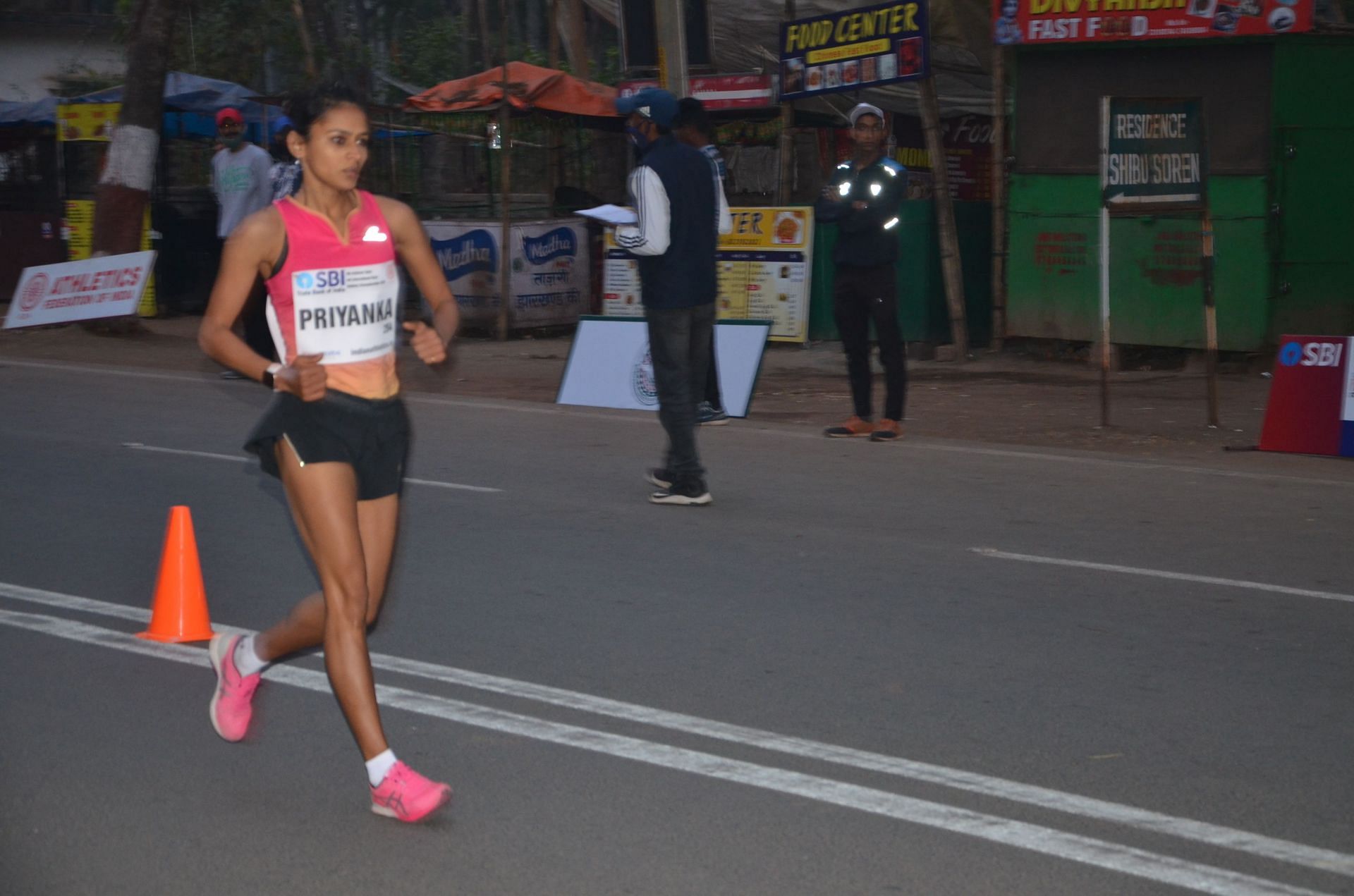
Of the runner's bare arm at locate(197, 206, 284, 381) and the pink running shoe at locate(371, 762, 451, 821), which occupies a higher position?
the runner's bare arm at locate(197, 206, 284, 381)

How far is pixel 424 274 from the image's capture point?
4.49m

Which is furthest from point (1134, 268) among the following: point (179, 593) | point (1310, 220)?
point (179, 593)

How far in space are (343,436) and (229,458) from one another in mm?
6080

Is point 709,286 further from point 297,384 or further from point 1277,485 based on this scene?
point 297,384

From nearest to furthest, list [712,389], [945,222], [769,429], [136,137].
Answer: [769,429] → [712,389] → [945,222] → [136,137]

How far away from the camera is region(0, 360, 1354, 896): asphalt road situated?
3.97m

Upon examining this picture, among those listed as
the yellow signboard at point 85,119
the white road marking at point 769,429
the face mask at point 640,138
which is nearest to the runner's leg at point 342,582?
the face mask at point 640,138

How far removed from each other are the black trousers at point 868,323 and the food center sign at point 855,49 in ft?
15.6

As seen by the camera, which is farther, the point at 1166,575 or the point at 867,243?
the point at 867,243

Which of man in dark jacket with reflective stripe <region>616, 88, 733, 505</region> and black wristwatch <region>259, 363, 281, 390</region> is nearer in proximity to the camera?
black wristwatch <region>259, 363, 281, 390</region>

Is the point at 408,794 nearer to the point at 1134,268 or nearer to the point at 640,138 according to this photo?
the point at 640,138

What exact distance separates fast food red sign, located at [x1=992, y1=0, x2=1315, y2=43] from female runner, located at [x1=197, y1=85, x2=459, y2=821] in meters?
11.0

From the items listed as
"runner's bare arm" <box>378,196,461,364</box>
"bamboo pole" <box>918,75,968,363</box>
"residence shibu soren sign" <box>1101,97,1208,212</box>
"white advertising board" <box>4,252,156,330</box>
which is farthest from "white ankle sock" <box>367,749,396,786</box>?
"white advertising board" <box>4,252,156,330</box>

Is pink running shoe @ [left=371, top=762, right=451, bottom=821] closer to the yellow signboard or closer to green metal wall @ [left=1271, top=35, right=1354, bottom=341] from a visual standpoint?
green metal wall @ [left=1271, top=35, right=1354, bottom=341]
